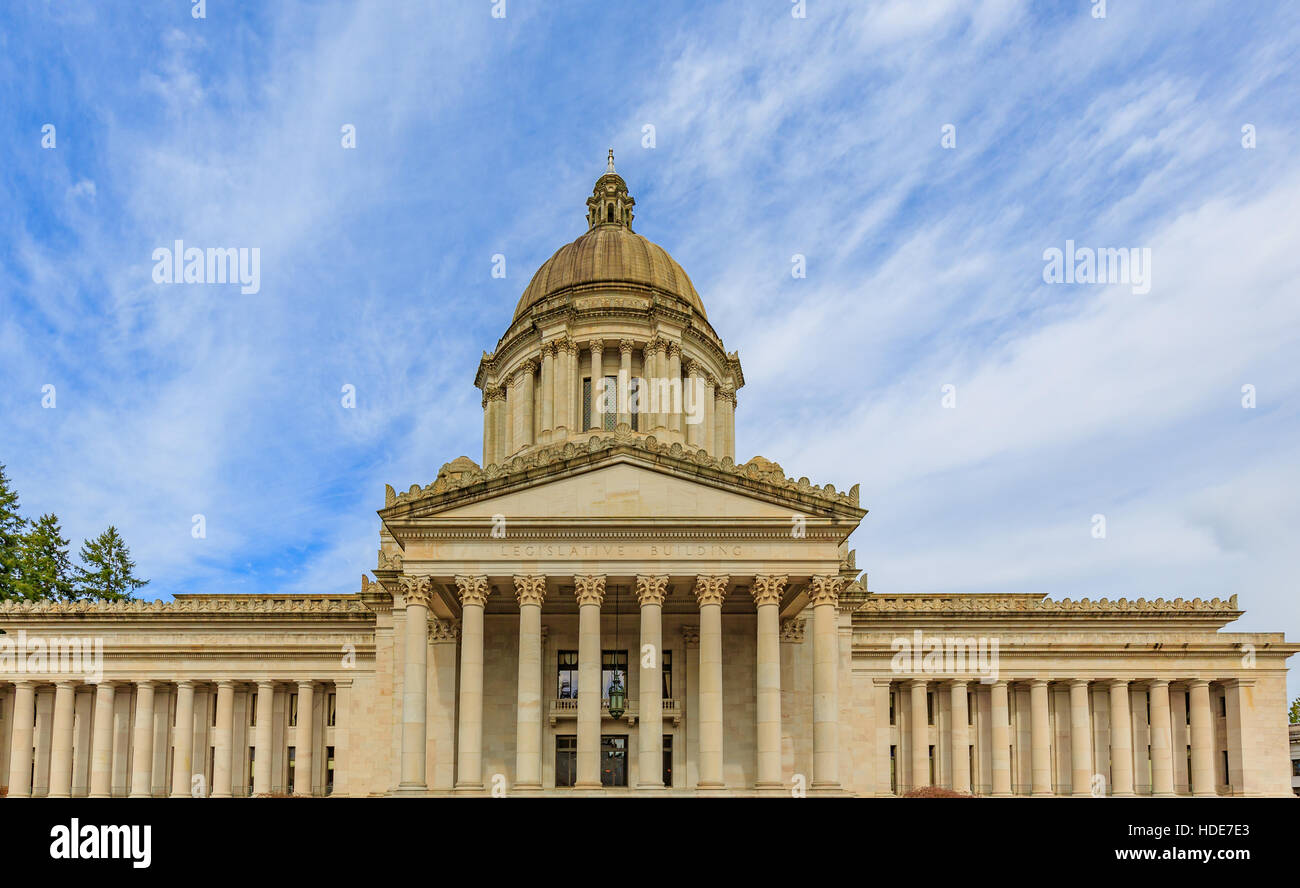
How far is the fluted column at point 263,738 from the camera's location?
48.6 meters

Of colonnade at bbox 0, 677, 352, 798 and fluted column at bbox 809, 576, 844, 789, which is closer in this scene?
fluted column at bbox 809, 576, 844, 789

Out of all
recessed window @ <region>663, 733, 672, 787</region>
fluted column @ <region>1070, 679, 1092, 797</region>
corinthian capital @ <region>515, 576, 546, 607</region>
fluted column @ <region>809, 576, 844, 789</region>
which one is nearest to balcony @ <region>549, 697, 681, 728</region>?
recessed window @ <region>663, 733, 672, 787</region>

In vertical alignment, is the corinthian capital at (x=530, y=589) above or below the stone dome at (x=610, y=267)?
below

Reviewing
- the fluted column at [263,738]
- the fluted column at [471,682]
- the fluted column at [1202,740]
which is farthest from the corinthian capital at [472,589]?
the fluted column at [1202,740]

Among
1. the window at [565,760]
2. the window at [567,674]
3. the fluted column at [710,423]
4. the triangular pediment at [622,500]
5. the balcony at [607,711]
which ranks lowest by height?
the window at [565,760]

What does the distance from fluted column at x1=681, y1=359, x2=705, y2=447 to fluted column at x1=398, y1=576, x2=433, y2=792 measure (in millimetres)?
23212

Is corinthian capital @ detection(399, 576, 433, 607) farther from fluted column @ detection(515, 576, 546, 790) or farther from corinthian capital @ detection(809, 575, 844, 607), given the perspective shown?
corinthian capital @ detection(809, 575, 844, 607)

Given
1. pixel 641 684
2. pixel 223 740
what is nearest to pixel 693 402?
pixel 641 684

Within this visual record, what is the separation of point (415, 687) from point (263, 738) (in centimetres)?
1571

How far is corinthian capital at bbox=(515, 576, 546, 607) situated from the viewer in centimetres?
3844

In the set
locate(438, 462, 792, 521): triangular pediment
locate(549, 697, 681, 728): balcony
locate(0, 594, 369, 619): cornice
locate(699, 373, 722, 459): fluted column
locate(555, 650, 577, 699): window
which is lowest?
locate(549, 697, 681, 728): balcony

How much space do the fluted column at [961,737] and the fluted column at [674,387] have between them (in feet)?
63.1

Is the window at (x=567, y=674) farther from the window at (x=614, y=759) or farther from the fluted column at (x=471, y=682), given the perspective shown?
the fluted column at (x=471, y=682)

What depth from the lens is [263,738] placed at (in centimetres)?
4906
